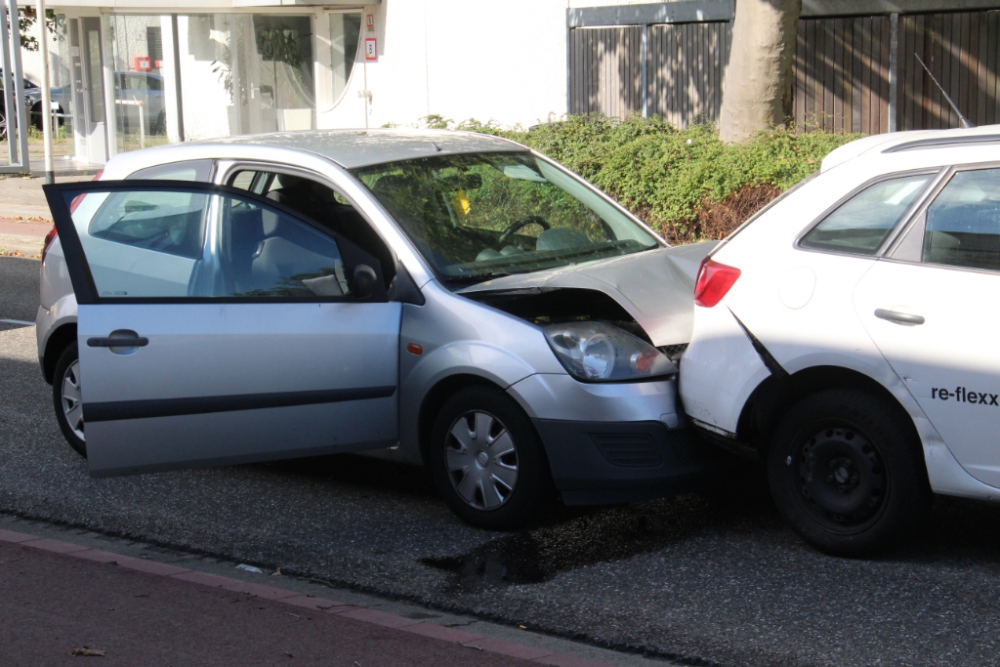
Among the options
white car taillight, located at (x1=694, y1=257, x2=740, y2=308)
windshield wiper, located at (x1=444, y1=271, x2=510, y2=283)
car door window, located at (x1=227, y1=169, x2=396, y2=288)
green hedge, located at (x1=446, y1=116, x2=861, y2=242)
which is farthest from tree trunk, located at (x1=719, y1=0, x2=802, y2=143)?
white car taillight, located at (x1=694, y1=257, x2=740, y2=308)

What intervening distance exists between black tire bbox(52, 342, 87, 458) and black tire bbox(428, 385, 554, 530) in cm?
230

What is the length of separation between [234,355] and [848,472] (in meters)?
2.60

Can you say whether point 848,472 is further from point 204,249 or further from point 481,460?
point 204,249

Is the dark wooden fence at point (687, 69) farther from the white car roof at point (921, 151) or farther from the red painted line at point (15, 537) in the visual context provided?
the red painted line at point (15, 537)

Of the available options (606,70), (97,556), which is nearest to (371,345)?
(97,556)

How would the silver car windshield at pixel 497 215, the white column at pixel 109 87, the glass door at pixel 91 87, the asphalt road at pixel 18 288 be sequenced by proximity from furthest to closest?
the glass door at pixel 91 87, the white column at pixel 109 87, the asphalt road at pixel 18 288, the silver car windshield at pixel 497 215

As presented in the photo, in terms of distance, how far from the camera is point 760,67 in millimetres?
11859

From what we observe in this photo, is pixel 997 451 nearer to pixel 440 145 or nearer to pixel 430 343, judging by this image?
pixel 430 343

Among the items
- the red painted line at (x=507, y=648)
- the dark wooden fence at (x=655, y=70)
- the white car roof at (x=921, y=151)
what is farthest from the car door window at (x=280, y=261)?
the dark wooden fence at (x=655, y=70)

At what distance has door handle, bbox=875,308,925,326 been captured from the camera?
4531 mm

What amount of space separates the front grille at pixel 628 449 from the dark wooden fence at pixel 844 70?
886 centimetres

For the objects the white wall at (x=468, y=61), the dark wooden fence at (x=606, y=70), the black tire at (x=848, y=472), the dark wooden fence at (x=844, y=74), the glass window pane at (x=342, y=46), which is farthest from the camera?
the glass window pane at (x=342, y=46)

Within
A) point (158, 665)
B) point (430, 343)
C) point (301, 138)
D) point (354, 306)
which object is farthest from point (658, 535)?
point (301, 138)

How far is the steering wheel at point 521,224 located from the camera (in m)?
6.18
